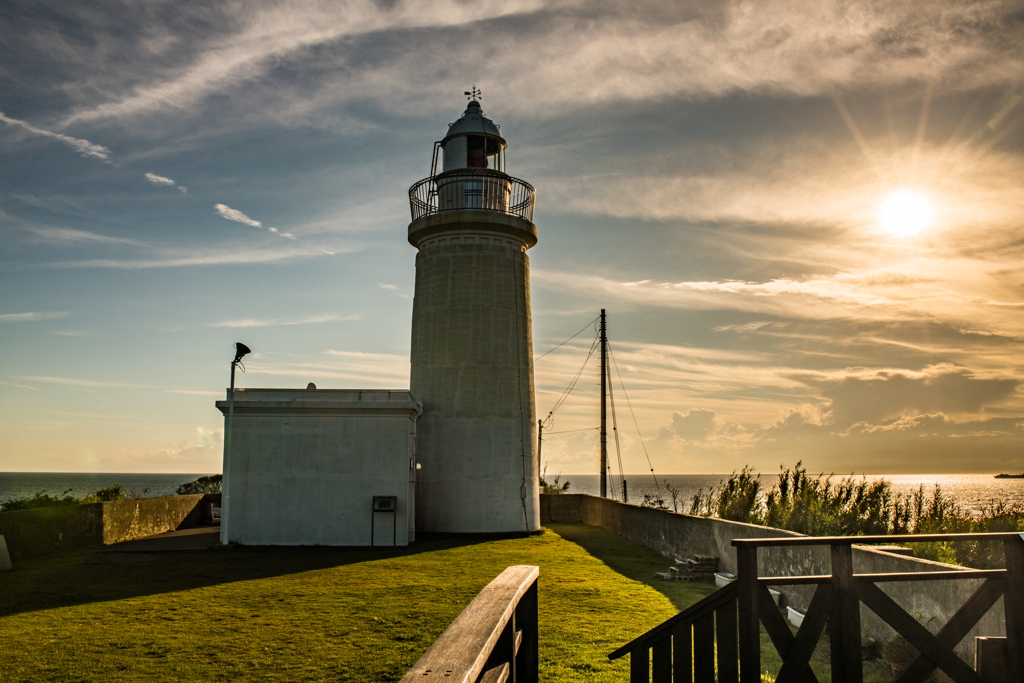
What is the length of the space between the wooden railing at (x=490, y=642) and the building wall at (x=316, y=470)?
43.1 ft

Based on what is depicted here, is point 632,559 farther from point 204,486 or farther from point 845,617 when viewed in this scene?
point 204,486

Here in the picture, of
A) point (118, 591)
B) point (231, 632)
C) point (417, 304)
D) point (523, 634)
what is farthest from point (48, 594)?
point (417, 304)

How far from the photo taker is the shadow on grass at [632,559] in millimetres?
10953

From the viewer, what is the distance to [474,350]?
19828mm

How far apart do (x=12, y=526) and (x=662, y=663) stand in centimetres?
1402

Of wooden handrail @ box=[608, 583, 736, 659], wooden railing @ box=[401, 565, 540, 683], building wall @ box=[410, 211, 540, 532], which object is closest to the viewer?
wooden railing @ box=[401, 565, 540, 683]

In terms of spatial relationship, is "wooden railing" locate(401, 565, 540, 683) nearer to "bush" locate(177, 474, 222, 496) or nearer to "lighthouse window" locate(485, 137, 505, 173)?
"lighthouse window" locate(485, 137, 505, 173)

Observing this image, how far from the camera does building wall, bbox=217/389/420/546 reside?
1681 centimetres

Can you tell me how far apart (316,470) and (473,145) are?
1085 centimetres

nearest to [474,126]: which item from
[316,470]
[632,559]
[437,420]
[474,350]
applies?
[474,350]

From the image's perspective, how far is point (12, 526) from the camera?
1371 centimetres

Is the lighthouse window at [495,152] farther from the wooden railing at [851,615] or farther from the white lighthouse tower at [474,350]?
the wooden railing at [851,615]

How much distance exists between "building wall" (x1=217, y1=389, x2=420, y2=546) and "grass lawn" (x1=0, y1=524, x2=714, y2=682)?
3.39ft

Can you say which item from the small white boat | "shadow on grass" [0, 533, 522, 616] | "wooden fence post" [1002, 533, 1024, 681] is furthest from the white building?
"wooden fence post" [1002, 533, 1024, 681]
